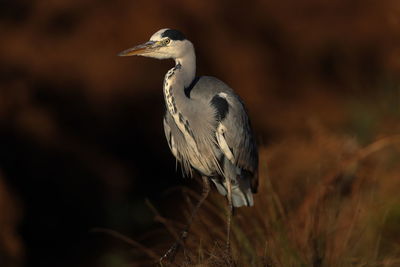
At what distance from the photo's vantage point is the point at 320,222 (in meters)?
3.00

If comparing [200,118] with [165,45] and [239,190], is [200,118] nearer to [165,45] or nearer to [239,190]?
[165,45]

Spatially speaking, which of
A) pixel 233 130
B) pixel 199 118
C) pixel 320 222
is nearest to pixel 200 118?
pixel 199 118

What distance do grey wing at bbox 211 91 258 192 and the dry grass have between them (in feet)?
0.48

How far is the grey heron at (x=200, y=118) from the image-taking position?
110 inches

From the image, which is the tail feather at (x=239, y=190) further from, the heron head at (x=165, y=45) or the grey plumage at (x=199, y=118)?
the heron head at (x=165, y=45)

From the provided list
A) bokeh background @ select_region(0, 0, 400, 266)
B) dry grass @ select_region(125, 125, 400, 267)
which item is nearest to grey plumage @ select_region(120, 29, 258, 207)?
dry grass @ select_region(125, 125, 400, 267)

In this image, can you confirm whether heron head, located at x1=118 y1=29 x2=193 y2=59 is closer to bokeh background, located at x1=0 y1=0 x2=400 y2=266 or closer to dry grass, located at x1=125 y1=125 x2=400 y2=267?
dry grass, located at x1=125 y1=125 x2=400 y2=267

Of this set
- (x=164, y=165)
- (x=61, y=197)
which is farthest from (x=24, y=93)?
(x=164, y=165)

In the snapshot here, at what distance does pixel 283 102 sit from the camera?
237 inches

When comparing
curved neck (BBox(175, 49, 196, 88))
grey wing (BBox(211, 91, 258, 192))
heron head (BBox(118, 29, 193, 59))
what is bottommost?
grey wing (BBox(211, 91, 258, 192))

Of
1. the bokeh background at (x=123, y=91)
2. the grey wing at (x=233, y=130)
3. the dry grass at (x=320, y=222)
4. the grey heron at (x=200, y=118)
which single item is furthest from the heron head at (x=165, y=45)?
the bokeh background at (x=123, y=91)

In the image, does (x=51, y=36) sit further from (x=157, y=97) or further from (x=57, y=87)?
(x=157, y=97)

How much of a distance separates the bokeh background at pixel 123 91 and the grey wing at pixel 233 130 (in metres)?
1.95

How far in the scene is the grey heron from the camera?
2789 mm
